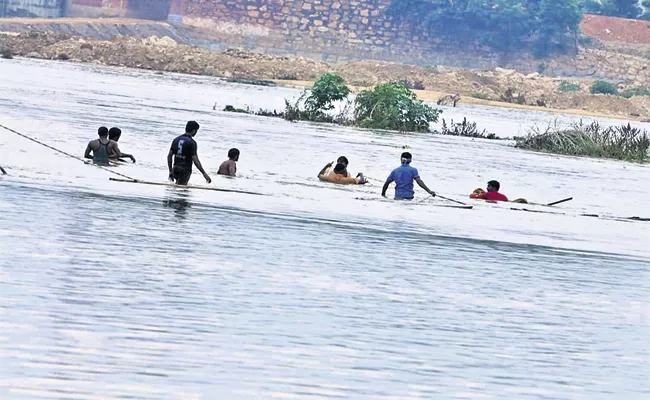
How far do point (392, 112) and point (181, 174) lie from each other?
32053 millimetres

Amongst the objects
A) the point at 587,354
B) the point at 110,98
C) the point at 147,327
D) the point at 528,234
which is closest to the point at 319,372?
the point at 147,327

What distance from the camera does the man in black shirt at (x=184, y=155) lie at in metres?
24.2

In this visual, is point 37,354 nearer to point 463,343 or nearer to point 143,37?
point 463,343

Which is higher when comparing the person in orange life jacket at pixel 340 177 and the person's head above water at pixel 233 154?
the person's head above water at pixel 233 154

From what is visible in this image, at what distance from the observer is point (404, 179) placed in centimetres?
2794

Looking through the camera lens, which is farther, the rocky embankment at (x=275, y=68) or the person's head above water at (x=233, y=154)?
the rocky embankment at (x=275, y=68)

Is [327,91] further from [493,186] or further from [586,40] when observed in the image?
[586,40]

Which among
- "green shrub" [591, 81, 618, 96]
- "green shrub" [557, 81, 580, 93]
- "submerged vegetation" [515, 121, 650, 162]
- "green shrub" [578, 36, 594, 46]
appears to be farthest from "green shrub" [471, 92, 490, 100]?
"submerged vegetation" [515, 121, 650, 162]

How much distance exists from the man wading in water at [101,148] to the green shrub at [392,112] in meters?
28.4

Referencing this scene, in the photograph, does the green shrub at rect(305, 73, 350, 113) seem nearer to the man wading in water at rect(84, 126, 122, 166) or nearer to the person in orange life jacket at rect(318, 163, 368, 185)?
the person in orange life jacket at rect(318, 163, 368, 185)

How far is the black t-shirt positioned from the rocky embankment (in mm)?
81469

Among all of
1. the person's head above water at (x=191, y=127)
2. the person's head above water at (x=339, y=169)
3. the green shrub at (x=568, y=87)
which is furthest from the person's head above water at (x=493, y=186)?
the green shrub at (x=568, y=87)

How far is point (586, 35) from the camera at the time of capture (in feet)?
471

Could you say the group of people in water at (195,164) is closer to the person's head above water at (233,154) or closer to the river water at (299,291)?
the person's head above water at (233,154)
